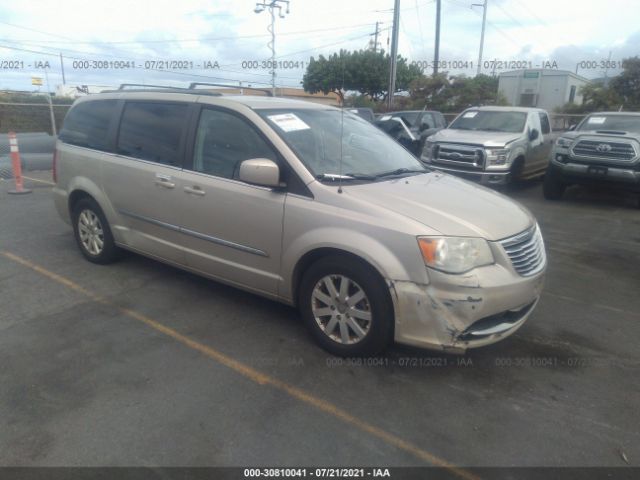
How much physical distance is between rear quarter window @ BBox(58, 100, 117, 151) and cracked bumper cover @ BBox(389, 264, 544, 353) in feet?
11.4

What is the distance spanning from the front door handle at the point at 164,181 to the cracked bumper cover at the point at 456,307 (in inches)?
86.5

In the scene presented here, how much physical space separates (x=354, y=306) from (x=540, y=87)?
2927 cm

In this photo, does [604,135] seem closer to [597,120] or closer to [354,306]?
[597,120]

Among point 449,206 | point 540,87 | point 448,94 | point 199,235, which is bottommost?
point 199,235

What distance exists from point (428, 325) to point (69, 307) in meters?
3.05

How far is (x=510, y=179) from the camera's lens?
976 centimetres

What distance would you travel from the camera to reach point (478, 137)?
979cm

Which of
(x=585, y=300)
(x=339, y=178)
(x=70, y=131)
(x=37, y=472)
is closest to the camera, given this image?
(x=37, y=472)

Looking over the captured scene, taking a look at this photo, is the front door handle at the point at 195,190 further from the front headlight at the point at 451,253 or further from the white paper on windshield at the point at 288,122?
the front headlight at the point at 451,253

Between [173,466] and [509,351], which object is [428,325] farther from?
[173,466]

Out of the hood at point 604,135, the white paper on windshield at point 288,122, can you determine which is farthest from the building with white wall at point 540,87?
the white paper on windshield at point 288,122

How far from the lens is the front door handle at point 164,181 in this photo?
421cm

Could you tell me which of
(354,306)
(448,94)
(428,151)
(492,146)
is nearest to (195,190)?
(354,306)

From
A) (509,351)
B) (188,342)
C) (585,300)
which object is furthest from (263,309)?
(585,300)
